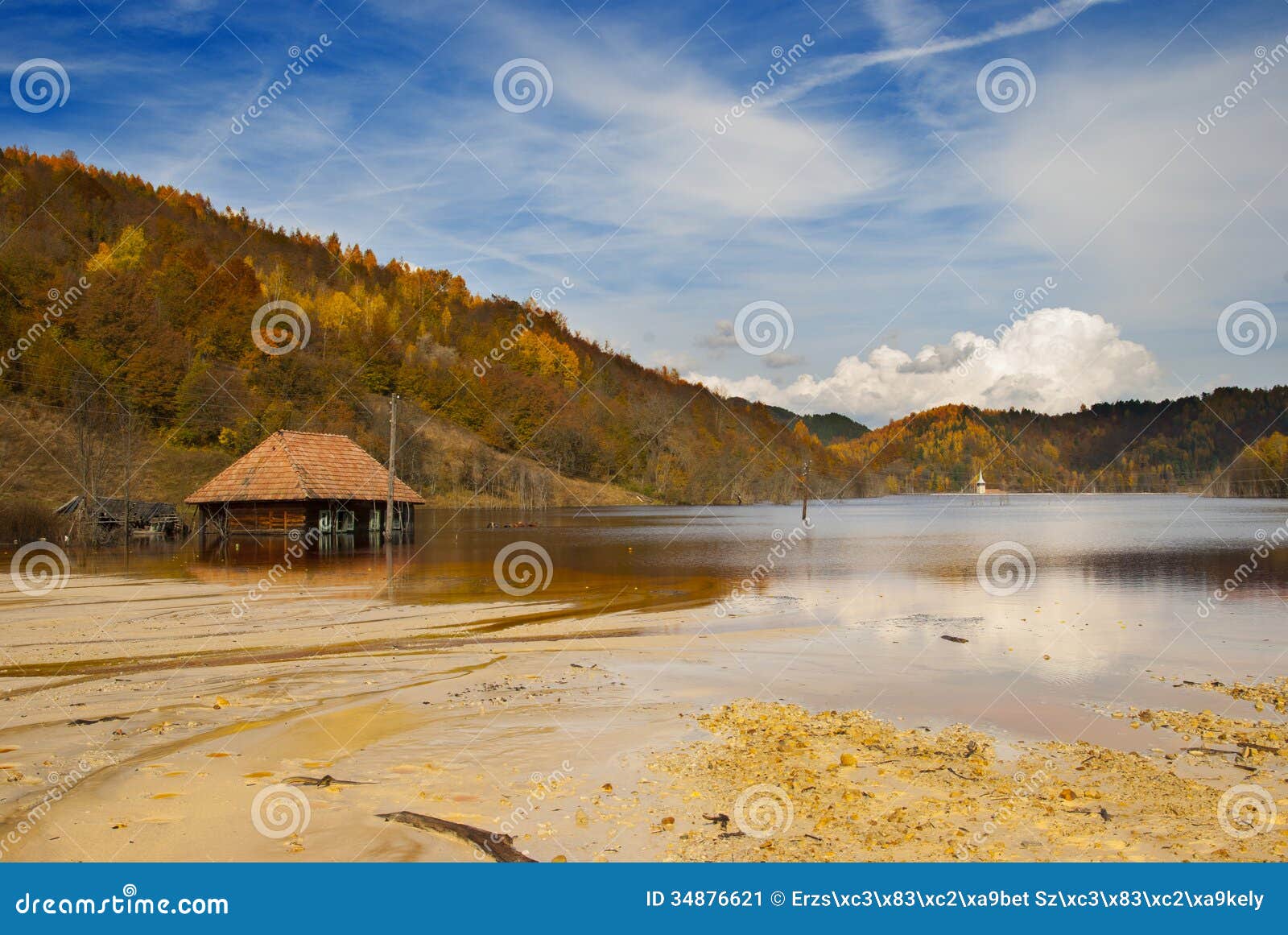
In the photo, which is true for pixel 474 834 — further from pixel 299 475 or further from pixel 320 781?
pixel 299 475

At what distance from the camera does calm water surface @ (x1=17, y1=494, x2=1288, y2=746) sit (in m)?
12.4

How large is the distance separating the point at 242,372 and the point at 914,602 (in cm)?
8921

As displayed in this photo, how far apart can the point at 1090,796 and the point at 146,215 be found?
578 ft

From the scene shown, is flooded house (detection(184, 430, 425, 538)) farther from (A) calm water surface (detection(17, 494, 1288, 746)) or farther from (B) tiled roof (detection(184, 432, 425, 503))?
(A) calm water surface (detection(17, 494, 1288, 746))

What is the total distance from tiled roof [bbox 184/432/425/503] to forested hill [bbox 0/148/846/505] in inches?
292

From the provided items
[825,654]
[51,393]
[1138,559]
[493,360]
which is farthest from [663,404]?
[825,654]

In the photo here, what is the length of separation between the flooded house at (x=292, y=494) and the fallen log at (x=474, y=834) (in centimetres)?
3867

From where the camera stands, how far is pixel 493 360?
145 m

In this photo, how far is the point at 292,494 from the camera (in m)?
42.8

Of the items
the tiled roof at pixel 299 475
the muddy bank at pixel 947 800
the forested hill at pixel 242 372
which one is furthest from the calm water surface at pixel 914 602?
the forested hill at pixel 242 372

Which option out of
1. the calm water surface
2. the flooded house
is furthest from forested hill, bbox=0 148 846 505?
the calm water surface

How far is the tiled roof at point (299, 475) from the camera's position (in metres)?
43.5

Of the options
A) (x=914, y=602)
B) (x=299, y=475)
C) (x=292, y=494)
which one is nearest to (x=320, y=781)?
(x=914, y=602)
